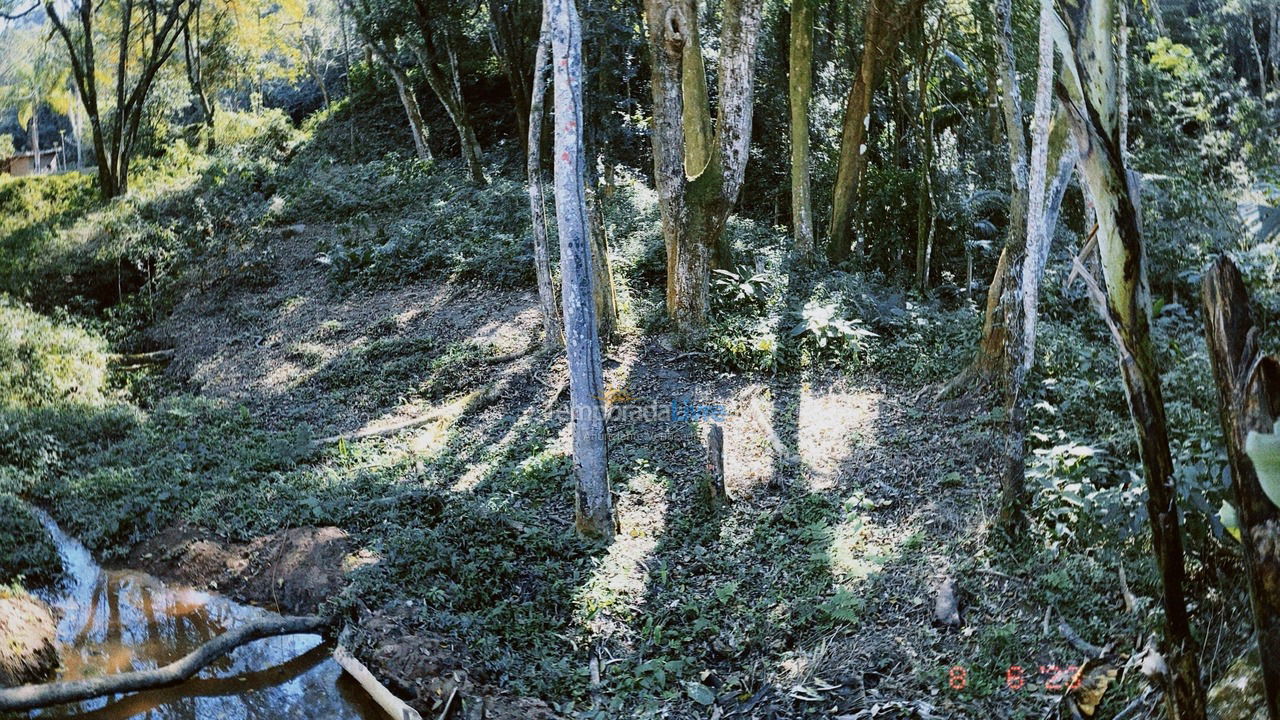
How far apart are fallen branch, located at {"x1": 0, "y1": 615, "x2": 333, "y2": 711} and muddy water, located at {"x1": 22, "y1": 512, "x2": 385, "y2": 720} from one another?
6.9 inches

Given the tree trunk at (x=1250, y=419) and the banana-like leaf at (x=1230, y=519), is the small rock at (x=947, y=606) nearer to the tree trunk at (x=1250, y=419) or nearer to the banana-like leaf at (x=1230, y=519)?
the banana-like leaf at (x=1230, y=519)

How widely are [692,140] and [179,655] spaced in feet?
27.9

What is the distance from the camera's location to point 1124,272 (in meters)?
2.94

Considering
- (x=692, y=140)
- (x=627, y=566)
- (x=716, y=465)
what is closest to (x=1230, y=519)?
(x=627, y=566)

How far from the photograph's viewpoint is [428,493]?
27.2 ft

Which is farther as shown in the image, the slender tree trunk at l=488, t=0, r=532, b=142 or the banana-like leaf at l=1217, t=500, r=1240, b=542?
the slender tree trunk at l=488, t=0, r=532, b=142

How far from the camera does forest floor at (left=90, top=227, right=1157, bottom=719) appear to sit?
5.61 meters

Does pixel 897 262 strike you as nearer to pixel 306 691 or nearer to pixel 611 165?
pixel 611 165

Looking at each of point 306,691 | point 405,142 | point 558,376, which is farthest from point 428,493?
point 405,142

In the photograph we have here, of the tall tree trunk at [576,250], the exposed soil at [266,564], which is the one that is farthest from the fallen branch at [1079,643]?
the exposed soil at [266,564]

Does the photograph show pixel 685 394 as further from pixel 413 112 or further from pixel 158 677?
pixel 413 112

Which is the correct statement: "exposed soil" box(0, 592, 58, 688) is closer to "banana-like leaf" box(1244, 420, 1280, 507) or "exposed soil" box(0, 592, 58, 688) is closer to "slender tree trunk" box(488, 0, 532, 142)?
"banana-like leaf" box(1244, 420, 1280, 507)

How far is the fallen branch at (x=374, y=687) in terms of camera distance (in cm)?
562

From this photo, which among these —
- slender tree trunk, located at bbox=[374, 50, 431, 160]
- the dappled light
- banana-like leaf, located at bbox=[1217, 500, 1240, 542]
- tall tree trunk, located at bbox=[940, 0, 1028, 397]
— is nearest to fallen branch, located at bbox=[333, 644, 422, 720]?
the dappled light
